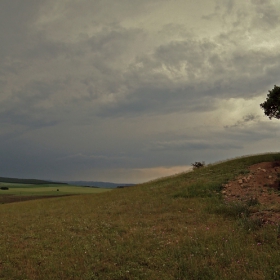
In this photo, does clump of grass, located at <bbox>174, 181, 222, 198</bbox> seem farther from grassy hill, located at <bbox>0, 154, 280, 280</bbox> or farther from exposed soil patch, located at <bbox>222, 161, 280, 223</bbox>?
grassy hill, located at <bbox>0, 154, 280, 280</bbox>

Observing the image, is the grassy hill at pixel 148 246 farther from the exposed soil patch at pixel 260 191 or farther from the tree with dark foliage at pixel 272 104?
the tree with dark foliage at pixel 272 104

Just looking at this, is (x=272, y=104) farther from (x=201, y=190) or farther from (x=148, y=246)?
(x=148, y=246)

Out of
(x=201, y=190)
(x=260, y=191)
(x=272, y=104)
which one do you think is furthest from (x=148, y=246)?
(x=272, y=104)

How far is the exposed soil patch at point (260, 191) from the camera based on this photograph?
17445 mm

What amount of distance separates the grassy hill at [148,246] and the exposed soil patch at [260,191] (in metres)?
1.28

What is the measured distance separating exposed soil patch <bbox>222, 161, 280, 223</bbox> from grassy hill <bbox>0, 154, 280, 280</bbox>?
1280 millimetres

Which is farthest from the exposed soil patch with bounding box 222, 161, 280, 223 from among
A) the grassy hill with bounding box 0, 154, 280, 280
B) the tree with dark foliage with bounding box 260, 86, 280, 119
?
the tree with dark foliage with bounding box 260, 86, 280, 119

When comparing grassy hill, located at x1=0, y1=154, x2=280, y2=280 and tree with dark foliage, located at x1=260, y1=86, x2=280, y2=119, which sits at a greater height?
tree with dark foliage, located at x1=260, y1=86, x2=280, y2=119

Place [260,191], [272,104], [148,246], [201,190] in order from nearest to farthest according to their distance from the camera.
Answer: [148,246], [260,191], [201,190], [272,104]

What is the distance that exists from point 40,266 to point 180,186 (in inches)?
887

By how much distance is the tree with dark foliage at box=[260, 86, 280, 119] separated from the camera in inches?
1495

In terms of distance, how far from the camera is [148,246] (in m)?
13.3

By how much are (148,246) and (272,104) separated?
3273 centimetres

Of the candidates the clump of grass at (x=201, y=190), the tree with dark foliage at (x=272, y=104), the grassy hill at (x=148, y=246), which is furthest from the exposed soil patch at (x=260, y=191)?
the tree with dark foliage at (x=272, y=104)
